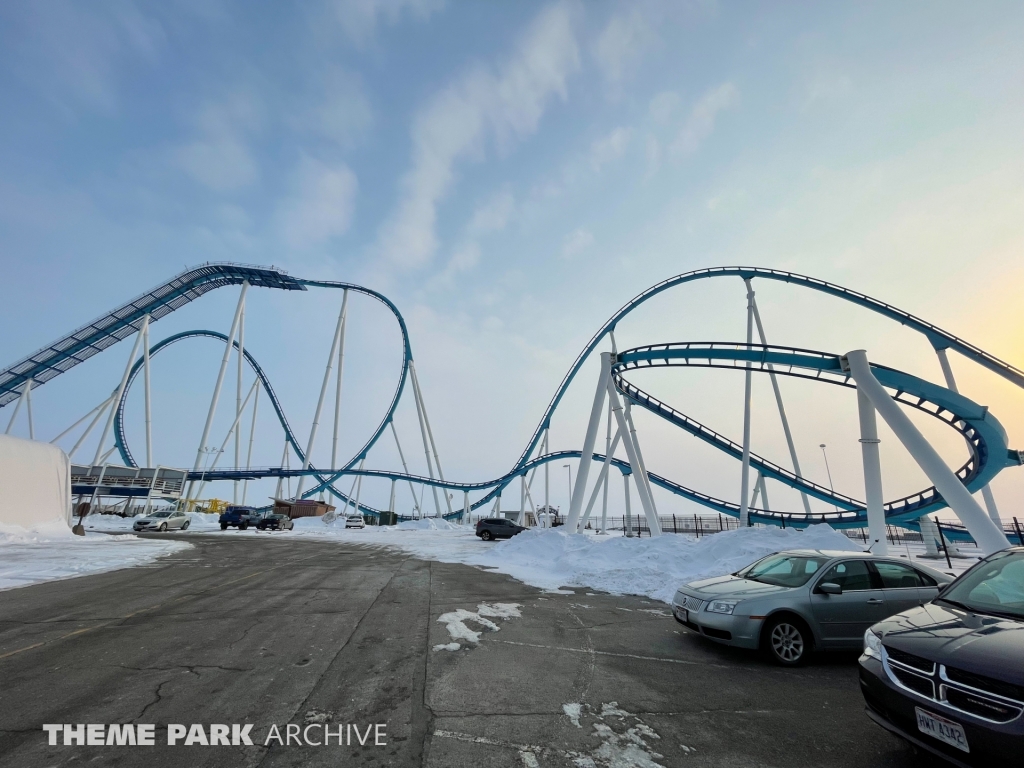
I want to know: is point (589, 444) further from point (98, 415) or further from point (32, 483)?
point (98, 415)

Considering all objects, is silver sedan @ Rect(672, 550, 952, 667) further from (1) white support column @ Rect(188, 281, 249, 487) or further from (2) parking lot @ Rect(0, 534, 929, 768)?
(1) white support column @ Rect(188, 281, 249, 487)

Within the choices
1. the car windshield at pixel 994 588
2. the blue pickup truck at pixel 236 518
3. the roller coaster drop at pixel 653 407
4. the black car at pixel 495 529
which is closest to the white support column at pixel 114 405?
the roller coaster drop at pixel 653 407

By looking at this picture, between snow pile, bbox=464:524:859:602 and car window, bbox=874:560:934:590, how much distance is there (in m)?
4.16

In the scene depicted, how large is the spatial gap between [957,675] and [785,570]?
13.9 feet

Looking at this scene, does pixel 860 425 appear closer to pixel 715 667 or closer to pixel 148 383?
pixel 715 667

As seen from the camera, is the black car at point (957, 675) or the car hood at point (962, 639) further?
the car hood at point (962, 639)

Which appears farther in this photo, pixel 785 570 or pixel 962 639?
pixel 785 570

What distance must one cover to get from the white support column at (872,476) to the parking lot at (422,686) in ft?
34.3

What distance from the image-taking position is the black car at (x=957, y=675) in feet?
8.85

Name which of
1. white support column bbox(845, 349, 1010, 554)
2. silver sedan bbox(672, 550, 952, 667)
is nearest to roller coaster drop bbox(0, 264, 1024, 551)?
white support column bbox(845, 349, 1010, 554)

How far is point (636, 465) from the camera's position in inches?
907

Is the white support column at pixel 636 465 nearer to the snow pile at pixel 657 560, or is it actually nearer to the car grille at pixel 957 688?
the snow pile at pixel 657 560

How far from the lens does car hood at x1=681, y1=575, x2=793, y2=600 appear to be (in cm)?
614

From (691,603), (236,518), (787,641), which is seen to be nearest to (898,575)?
(787,641)
